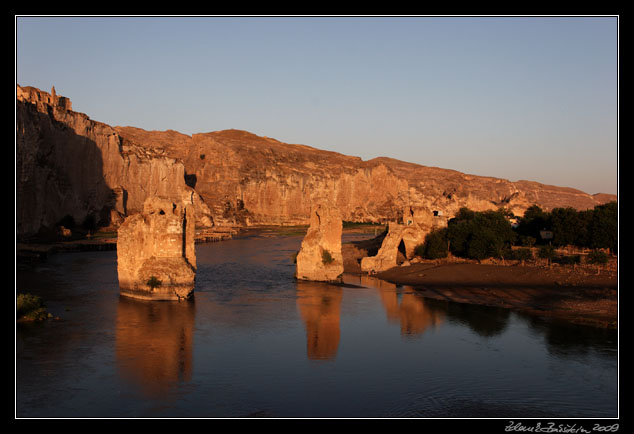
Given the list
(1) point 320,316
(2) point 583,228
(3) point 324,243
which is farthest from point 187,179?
(1) point 320,316

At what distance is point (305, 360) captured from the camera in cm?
2391

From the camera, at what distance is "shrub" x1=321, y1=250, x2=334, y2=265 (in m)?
44.3

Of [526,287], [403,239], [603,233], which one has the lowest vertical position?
[526,287]

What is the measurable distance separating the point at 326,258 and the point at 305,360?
20.6 meters

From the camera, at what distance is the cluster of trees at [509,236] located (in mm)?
47875

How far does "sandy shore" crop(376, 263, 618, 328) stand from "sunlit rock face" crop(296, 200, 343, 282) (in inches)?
181

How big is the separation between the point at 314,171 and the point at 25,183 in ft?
324

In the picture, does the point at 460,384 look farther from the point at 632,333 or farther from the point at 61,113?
the point at 61,113

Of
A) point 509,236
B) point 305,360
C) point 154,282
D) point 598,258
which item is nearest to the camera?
point 305,360

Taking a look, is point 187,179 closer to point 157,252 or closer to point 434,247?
point 434,247

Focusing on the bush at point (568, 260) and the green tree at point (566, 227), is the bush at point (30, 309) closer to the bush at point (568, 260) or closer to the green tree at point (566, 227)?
the bush at point (568, 260)

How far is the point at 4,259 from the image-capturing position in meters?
16.7

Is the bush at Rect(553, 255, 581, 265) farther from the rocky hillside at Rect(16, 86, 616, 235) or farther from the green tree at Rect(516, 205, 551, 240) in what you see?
the rocky hillside at Rect(16, 86, 616, 235)

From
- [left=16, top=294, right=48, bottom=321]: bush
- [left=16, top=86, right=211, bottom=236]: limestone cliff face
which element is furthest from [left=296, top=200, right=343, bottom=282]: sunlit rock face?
[left=16, top=86, right=211, bottom=236]: limestone cliff face
